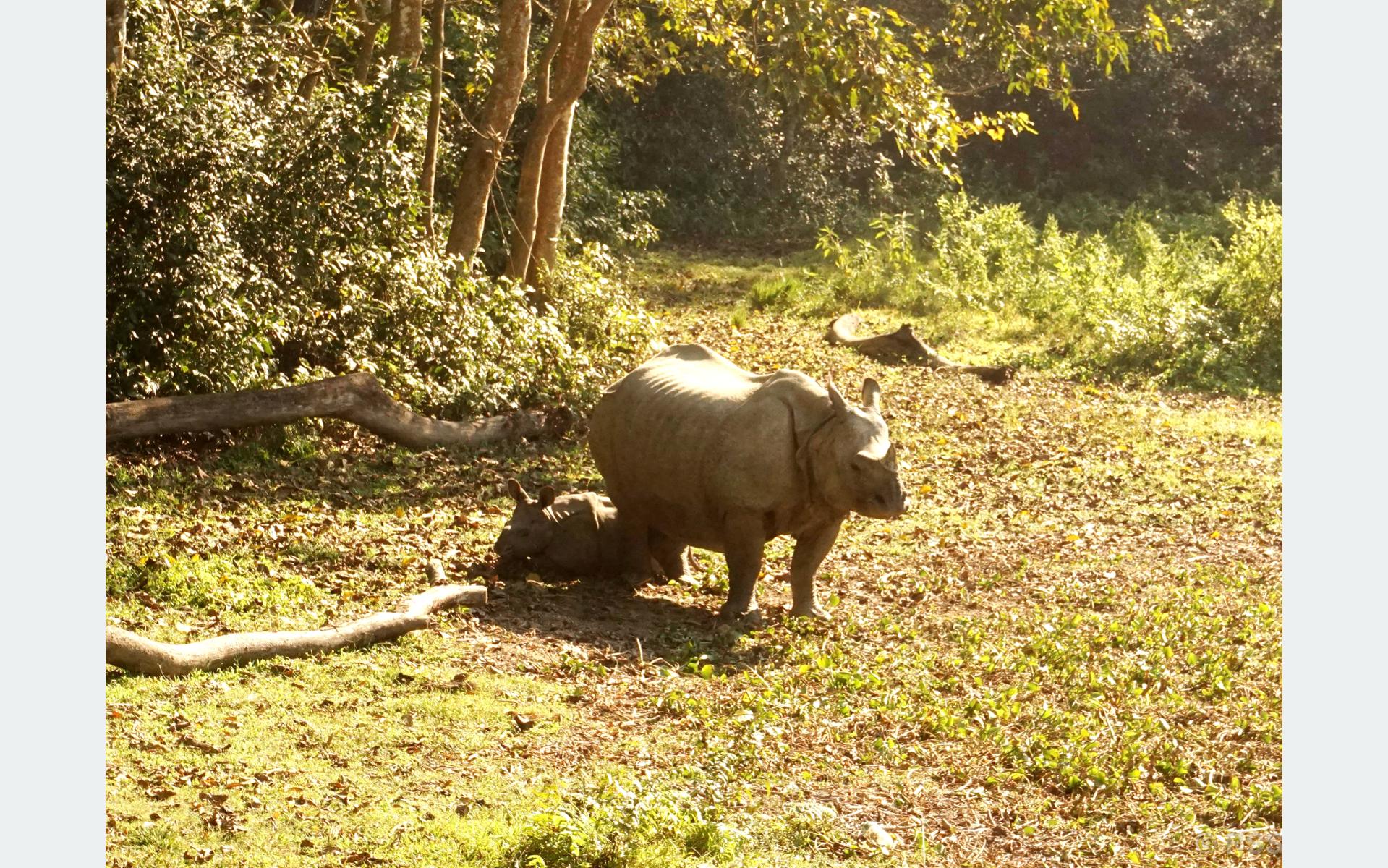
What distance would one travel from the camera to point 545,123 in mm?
17422

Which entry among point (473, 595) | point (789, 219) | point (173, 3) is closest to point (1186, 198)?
point (789, 219)

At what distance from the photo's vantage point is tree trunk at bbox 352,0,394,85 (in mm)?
16688

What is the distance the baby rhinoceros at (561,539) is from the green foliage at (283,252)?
3552 millimetres

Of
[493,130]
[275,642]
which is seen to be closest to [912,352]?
[493,130]

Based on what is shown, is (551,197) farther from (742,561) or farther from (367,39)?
(742,561)

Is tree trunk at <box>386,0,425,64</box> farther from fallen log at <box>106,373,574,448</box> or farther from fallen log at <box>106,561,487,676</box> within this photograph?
fallen log at <box>106,561,487,676</box>

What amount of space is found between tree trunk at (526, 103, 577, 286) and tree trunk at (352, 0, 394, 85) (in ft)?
7.98

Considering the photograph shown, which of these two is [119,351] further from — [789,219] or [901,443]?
[789,219]

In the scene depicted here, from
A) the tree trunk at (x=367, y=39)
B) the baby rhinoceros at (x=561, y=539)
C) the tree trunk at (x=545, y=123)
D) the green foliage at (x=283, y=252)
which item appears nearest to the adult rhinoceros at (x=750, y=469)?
the baby rhinoceros at (x=561, y=539)

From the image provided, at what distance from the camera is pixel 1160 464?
16641mm

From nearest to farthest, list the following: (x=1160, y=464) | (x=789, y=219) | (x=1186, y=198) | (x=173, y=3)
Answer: (x=173, y=3), (x=1160, y=464), (x=789, y=219), (x=1186, y=198)

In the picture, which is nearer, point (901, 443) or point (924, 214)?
point (901, 443)

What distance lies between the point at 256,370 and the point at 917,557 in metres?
6.17

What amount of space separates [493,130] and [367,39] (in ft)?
6.27
